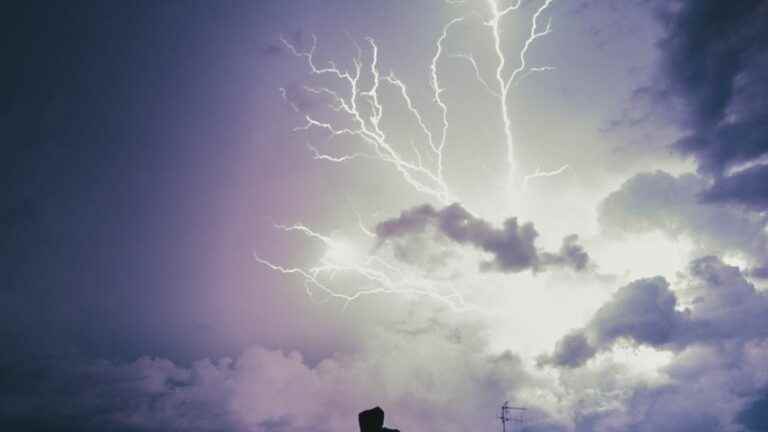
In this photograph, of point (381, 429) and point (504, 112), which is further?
point (504, 112)

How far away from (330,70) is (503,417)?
1178 centimetres

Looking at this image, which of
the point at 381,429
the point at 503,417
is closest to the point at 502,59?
the point at 503,417

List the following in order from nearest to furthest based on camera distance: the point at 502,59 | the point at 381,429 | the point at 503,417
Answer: the point at 381,429, the point at 502,59, the point at 503,417

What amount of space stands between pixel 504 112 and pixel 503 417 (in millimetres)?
10905

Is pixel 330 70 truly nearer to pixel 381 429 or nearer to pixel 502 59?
pixel 502 59

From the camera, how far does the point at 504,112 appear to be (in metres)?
68.8

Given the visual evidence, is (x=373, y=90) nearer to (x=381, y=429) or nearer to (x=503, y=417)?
(x=503, y=417)

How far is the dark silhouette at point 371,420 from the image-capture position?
4991cm

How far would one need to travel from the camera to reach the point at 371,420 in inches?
1969

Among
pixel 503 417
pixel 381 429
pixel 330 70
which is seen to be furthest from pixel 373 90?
pixel 381 429

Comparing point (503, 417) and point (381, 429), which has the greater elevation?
point (503, 417)

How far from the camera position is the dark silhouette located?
49.9m

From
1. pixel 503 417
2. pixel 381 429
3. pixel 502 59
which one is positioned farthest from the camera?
pixel 503 417

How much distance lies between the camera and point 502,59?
67.6 m
